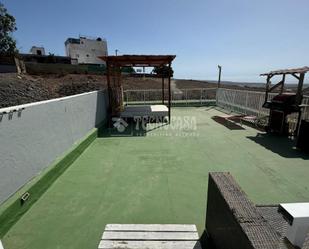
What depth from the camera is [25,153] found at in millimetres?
2566

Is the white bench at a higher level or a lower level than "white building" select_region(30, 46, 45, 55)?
lower

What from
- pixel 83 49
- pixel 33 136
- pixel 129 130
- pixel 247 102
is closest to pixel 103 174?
pixel 33 136

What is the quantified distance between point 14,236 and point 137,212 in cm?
133

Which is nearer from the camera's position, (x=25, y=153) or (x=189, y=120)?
(x=25, y=153)

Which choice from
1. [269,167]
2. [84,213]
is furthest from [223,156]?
[84,213]

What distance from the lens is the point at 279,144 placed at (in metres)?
4.86

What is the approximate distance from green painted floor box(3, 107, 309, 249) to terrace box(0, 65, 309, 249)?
0.04ft

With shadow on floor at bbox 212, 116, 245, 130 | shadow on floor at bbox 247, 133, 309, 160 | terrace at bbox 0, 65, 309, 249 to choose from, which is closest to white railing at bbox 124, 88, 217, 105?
shadow on floor at bbox 212, 116, 245, 130

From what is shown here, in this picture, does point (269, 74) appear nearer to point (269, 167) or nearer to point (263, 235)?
point (269, 167)

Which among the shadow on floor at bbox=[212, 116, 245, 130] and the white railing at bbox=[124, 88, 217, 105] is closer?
the shadow on floor at bbox=[212, 116, 245, 130]

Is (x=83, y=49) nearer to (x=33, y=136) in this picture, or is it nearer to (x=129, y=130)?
(x=129, y=130)

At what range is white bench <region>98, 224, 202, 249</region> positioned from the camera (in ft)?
6.06

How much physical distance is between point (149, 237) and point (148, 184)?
1.16 metres

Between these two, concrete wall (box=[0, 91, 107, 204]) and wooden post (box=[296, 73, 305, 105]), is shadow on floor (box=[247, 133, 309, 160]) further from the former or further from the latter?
concrete wall (box=[0, 91, 107, 204])
